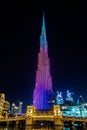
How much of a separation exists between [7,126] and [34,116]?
25952 millimetres

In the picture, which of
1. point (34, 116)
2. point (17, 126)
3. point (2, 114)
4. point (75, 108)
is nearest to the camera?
point (34, 116)

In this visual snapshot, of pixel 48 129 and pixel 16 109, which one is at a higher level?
pixel 16 109

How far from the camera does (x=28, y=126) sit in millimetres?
104250

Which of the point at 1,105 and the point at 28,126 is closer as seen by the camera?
the point at 28,126

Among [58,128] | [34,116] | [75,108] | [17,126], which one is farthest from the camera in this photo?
[75,108]

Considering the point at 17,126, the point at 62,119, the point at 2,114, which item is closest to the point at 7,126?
the point at 17,126

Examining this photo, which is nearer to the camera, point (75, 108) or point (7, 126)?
point (7, 126)

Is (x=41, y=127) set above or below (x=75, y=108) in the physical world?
below

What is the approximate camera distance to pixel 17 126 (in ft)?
394

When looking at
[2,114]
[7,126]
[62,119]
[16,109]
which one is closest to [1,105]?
[2,114]

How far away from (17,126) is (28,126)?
18405 mm

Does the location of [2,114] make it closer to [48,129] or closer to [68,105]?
[48,129]

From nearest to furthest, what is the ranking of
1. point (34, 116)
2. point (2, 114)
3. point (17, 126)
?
point (34, 116) < point (17, 126) < point (2, 114)

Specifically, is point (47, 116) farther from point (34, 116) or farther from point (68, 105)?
point (68, 105)
